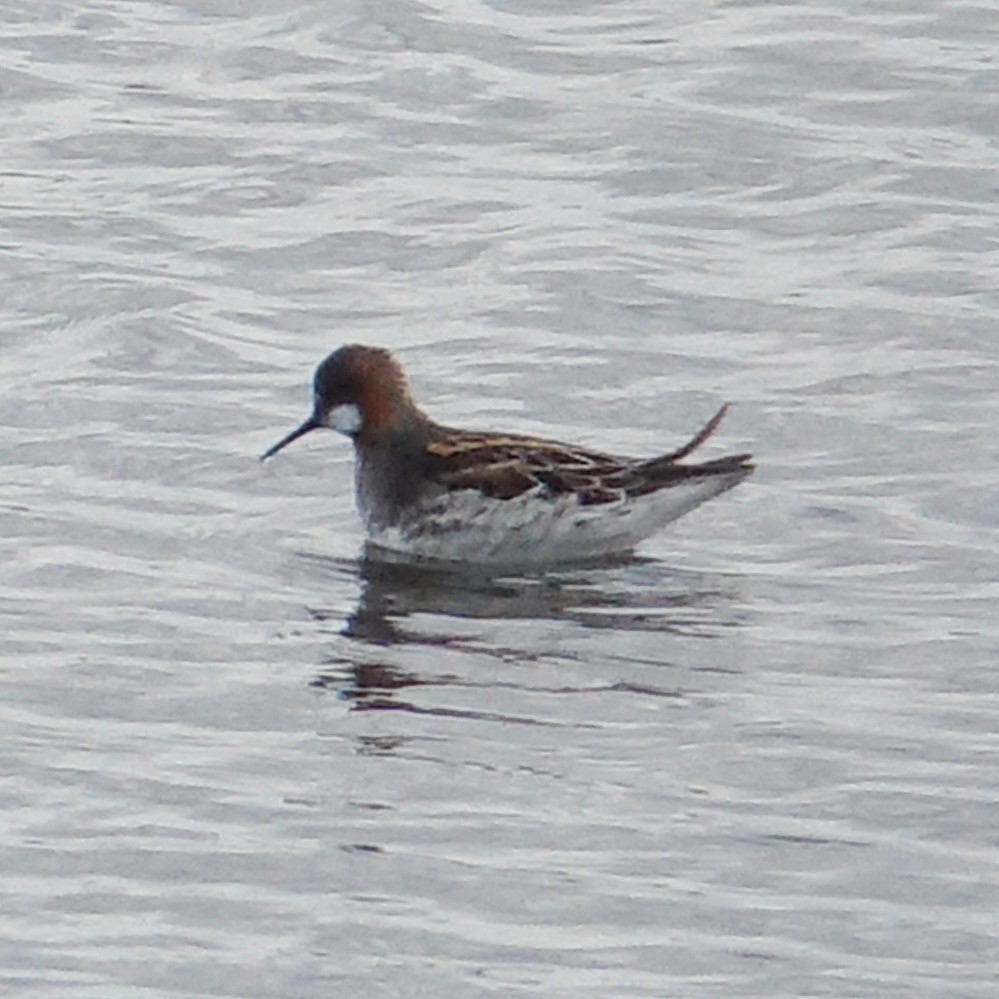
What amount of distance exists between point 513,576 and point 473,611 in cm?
70

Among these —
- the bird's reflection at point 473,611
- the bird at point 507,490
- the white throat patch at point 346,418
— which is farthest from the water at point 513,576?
the white throat patch at point 346,418

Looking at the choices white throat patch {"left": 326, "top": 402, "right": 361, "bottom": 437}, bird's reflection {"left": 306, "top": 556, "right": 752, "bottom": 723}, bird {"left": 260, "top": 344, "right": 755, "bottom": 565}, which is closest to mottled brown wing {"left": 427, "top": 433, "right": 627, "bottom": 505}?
bird {"left": 260, "top": 344, "right": 755, "bottom": 565}

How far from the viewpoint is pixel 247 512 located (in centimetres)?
1413

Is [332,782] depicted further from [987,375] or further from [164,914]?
[987,375]

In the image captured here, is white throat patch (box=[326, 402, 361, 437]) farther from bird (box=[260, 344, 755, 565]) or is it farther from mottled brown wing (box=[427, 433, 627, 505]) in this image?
mottled brown wing (box=[427, 433, 627, 505])

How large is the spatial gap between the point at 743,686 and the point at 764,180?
6.78 m

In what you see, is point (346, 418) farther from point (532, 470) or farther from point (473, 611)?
point (473, 611)

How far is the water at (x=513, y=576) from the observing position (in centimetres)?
994

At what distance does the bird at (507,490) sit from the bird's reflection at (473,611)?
110 millimetres

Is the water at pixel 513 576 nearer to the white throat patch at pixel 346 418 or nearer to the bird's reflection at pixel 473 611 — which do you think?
the bird's reflection at pixel 473 611

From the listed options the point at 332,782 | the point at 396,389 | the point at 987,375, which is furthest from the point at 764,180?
the point at 332,782

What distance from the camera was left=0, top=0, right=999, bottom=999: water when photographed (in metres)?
9.94

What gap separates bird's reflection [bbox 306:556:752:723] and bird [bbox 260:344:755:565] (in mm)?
110

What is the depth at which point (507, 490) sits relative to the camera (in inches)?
557
